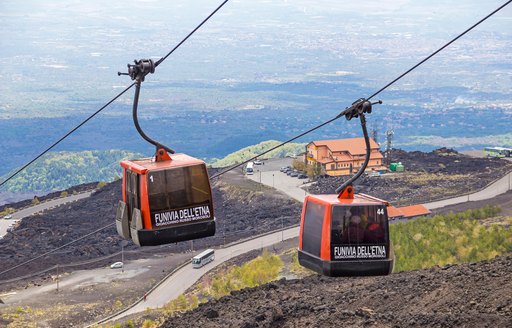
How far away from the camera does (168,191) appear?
2478 cm

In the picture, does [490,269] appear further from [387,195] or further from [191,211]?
[387,195]

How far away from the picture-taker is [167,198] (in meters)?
24.9

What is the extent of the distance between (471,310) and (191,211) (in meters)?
15.3

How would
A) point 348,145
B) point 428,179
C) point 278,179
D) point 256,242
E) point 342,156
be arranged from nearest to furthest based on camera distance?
point 256,242, point 428,179, point 348,145, point 342,156, point 278,179

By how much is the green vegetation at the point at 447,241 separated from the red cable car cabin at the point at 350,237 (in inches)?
1382

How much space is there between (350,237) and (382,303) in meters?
19.4

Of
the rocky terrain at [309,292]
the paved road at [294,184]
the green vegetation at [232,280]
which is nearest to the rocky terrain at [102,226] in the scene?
the rocky terrain at [309,292]

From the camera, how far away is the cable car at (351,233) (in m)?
23.9

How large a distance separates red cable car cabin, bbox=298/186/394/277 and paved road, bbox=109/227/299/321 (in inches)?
1542

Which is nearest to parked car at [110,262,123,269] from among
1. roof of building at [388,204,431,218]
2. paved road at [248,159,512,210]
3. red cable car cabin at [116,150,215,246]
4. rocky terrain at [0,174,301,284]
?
rocky terrain at [0,174,301,284]

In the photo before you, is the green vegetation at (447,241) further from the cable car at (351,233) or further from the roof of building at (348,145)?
the roof of building at (348,145)

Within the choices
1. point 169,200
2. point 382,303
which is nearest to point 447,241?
point 382,303

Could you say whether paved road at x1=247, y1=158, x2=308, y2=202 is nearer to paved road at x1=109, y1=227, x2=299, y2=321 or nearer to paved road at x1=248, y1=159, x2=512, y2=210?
paved road at x1=248, y1=159, x2=512, y2=210

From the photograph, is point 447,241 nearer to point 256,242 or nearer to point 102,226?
point 256,242
